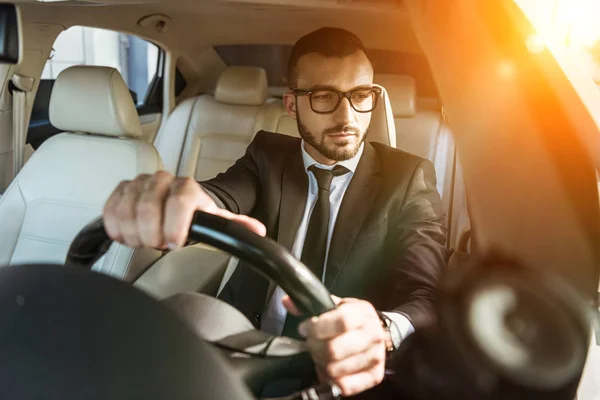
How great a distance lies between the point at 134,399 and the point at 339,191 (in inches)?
37.9

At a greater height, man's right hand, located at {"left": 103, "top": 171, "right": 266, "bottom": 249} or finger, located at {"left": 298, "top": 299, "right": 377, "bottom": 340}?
man's right hand, located at {"left": 103, "top": 171, "right": 266, "bottom": 249}

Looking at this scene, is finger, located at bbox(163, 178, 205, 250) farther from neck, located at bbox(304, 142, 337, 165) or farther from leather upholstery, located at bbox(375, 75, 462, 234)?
leather upholstery, located at bbox(375, 75, 462, 234)

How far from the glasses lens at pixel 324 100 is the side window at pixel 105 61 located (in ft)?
3.82

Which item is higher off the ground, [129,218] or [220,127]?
[220,127]

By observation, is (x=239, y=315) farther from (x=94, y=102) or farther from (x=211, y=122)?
(x=211, y=122)

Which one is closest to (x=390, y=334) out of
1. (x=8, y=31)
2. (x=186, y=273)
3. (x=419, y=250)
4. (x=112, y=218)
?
(x=419, y=250)

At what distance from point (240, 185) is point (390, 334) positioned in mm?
668

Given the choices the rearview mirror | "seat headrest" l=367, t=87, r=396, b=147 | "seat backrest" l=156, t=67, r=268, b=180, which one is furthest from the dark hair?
the rearview mirror

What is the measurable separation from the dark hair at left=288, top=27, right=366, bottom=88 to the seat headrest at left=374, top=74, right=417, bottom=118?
0.84 m

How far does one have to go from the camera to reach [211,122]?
2.51 meters

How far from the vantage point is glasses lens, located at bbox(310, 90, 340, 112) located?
4.32ft

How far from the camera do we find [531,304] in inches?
24.5

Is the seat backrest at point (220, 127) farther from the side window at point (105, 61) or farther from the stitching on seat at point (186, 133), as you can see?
the side window at point (105, 61)

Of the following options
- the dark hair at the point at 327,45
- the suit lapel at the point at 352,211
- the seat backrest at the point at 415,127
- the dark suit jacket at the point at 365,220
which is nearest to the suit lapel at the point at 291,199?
the dark suit jacket at the point at 365,220
